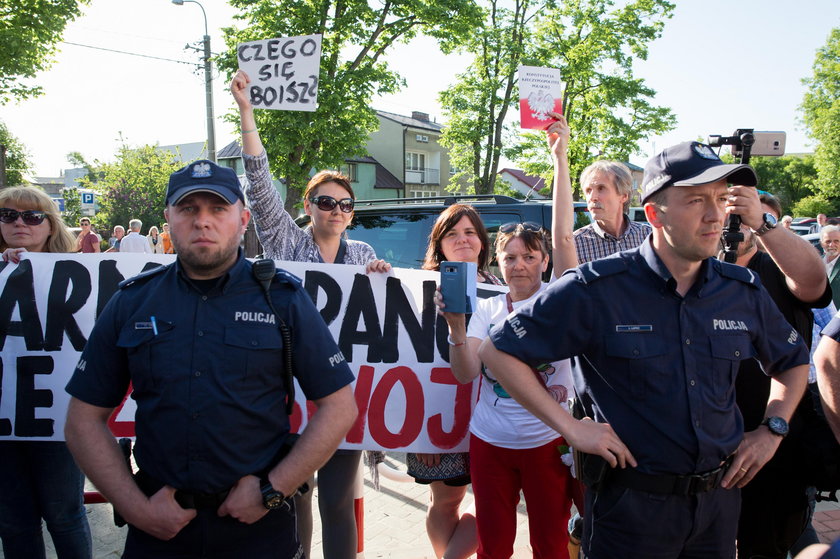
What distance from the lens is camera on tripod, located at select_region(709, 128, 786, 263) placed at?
2.75m

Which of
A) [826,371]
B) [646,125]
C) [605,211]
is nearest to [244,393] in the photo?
[826,371]

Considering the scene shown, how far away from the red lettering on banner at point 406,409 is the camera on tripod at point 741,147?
1747mm

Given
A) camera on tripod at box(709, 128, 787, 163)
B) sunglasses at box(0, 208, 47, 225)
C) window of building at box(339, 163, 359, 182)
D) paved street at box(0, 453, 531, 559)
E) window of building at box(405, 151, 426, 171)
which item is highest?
window of building at box(405, 151, 426, 171)

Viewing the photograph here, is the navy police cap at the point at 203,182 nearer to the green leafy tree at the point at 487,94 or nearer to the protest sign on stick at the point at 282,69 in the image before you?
the protest sign on stick at the point at 282,69

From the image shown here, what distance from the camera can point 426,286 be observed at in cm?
A: 349

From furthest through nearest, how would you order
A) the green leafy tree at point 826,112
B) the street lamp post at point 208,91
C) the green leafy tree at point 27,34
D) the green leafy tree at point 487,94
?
1. the green leafy tree at point 826,112
2. the green leafy tree at point 487,94
3. the street lamp post at point 208,91
4. the green leafy tree at point 27,34

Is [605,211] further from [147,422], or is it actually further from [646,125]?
[646,125]

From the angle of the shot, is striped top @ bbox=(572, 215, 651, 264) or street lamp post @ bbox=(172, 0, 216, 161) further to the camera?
street lamp post @ bbox=(172, 0, 216, 161)

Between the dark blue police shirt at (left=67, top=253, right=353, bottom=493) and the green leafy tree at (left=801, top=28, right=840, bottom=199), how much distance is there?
1451 inches

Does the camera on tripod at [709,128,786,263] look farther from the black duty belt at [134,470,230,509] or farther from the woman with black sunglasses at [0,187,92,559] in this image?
the woman with black sunglasses at [0,187,92,559]

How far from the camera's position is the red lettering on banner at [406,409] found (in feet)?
10.8

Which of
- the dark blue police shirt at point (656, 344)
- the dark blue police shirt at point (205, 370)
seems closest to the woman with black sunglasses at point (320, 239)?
the dark blue police shirt at point (205, 370)

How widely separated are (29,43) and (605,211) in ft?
51.1

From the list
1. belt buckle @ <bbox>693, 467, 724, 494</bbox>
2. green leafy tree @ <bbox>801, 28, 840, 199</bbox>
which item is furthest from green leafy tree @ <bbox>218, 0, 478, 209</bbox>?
green leafy tree @ <bbox>801, 28, 840, 199</bbox>
